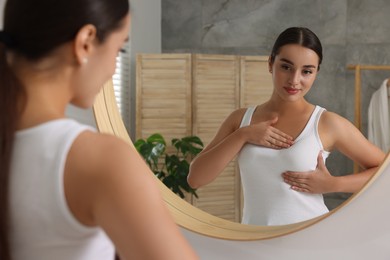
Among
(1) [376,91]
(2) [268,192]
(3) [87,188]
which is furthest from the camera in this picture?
(2) [268,192]

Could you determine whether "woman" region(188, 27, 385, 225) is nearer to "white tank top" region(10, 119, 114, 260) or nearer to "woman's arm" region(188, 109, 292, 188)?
"woman's arm" region(188, 109, 292, 188)

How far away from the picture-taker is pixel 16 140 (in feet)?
1.68

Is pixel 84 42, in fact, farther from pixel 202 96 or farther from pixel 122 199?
pixel 202 96

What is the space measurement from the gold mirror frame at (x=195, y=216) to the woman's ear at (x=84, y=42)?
49 centimetres

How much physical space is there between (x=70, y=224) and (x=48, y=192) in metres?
0.03

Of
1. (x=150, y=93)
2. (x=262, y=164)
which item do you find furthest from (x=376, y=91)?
(x=150, y=93)

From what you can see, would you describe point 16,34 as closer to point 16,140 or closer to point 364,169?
point 16,140

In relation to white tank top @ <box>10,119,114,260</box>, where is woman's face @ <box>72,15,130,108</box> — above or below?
above

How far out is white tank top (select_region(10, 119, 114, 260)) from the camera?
487 millimetres

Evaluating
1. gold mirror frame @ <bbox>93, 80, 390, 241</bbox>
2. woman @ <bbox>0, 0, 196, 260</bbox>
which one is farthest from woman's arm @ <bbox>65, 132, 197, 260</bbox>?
gold mirror frame @ <bbox>93, 80, 390, 241</bbox>

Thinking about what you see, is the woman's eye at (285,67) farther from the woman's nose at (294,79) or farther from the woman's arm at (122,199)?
the woman's arm at (122,199)

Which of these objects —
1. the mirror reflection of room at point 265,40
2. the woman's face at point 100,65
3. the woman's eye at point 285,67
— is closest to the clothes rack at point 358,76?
the mirror reflection of room at point 265,40

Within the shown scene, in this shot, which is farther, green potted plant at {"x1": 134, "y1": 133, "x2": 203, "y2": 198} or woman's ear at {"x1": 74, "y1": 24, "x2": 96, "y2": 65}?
green potted plant at {"x1": 134, "y1": 133, "x2": 203, "y2": 198}

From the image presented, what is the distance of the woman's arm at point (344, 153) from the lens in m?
0.86
